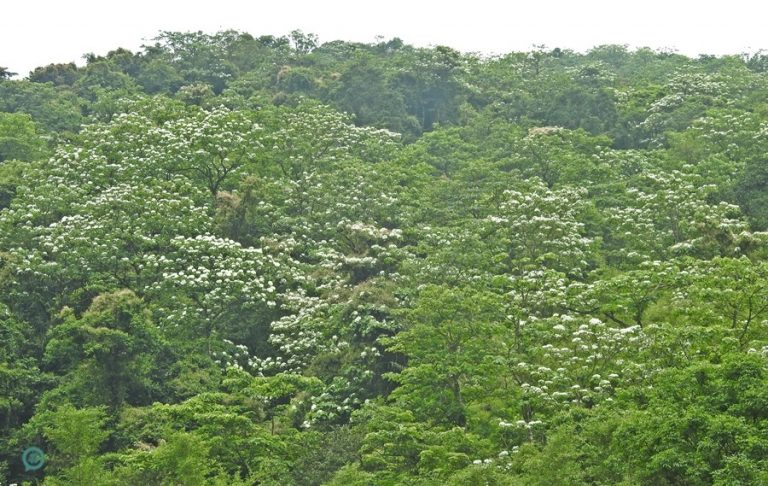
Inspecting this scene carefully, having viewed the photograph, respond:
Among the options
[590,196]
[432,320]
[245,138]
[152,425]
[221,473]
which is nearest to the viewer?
[221,473]

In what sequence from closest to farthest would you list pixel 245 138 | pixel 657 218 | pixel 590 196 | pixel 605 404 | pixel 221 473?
pixel 605 404 → pixel 221 473 → pixel 657 218 → pixel 590 196 → pixel 245 138

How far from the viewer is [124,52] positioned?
253ft

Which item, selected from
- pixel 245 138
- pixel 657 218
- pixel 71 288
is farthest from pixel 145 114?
pixel 657 218

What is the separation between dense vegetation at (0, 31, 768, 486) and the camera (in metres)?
23.6

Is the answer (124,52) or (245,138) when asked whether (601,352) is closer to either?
(245,138)

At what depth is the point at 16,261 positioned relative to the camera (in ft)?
123

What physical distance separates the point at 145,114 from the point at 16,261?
15.8 meters

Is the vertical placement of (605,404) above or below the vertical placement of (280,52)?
below

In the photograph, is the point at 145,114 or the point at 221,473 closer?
the point at 221,473

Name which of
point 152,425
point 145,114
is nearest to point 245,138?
point 145,114

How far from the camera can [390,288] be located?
34.2 m

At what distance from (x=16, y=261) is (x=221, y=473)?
54.4 ft

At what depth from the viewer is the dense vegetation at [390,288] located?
2361 centimetres

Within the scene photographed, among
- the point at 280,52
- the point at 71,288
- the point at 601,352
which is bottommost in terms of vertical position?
the point at 601,352
